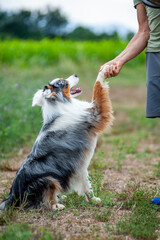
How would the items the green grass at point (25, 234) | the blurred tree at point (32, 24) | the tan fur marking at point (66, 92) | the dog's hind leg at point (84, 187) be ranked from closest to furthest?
1. the green grass at point (25, 234)
2. the dog's hind leg at point (84, 187)
3. the tan fur marking at point (66, 92)
4. the blurred tree at point (32, 24)

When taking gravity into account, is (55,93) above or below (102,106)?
above

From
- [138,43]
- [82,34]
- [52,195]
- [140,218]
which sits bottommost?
[140,218]

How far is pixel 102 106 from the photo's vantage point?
3.94 meters

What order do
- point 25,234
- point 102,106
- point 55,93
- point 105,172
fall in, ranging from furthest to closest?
point 105,172, point 102,106, point 55,93, point 25,234

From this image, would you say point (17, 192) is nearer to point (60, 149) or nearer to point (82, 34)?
point (60, 149)

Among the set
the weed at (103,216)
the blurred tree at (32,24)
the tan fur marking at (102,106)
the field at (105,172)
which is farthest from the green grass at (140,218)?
the blurred tree at (32,24)

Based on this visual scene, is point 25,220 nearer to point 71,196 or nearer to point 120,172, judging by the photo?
point 71,196

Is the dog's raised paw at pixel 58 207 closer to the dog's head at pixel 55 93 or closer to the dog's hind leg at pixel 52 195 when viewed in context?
the dog's hind leg at pixel 52 195

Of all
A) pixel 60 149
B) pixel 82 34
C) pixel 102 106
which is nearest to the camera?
pixel 60 149

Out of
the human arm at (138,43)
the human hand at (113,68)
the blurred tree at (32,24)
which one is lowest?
the human hand at (113,68)

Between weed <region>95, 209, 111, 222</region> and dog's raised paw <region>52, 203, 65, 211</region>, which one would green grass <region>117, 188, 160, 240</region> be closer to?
weed <region>95, 209, 111, 222</region>

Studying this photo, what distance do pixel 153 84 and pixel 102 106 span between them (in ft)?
2.41

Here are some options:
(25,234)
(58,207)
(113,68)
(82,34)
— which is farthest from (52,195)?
→ (82,34)

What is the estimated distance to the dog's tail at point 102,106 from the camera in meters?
3.88
